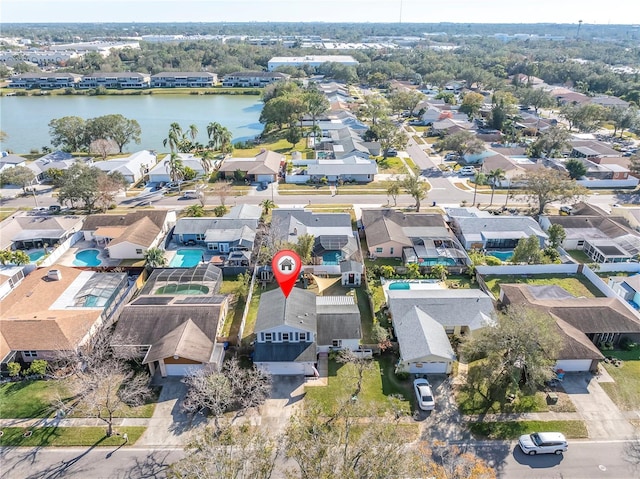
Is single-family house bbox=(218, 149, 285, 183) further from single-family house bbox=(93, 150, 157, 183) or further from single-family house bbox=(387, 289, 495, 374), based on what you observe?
single-family house bbox=(387, 289, 495, 374)

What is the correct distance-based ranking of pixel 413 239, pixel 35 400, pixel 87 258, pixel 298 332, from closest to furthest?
pixel 35 400 → pixel 298 332 → pixel 87 258 → pixel 413 239

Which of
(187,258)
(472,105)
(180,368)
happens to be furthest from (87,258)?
(472,105)

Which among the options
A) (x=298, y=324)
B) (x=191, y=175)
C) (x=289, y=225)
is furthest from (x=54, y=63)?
(x=298, y=324)

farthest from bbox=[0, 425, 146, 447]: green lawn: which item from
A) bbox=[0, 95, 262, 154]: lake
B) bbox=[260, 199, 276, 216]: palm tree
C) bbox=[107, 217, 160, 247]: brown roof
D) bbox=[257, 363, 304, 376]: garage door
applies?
bbox=[0, 95, 262, 154]: lake

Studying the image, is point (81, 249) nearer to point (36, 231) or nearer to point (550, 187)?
point (36, 231)

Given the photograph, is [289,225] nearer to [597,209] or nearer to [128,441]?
[128,441]

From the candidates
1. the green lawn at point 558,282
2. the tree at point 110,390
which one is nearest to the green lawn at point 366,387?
the tree at point 110,390
